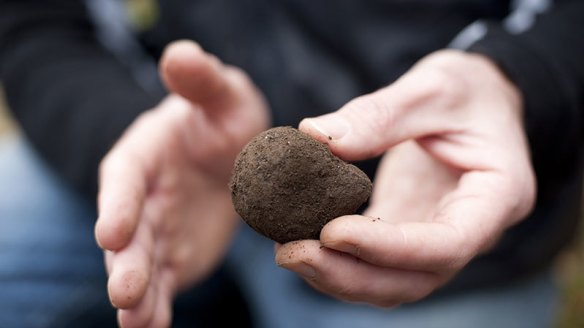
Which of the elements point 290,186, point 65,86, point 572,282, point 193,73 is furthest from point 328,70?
point 572,282

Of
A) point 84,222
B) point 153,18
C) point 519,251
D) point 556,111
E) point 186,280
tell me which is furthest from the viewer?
point 153,18

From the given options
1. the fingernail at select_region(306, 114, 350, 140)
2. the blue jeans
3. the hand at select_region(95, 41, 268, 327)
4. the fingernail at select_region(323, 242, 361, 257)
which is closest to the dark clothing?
the blue jeans

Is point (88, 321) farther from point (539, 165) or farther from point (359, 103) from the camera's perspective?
point (539, 165)

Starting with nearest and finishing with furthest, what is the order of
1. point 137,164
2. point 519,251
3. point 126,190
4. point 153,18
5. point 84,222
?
point 126,190, point 137,164, point 519,251, point 84,222, point 153,18

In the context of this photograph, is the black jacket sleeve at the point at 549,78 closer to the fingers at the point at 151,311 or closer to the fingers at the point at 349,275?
the fingers at the point at 349,275

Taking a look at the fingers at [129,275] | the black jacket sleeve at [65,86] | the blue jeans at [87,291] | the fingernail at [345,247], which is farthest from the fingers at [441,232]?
the black jacket sleeve at [65,86]

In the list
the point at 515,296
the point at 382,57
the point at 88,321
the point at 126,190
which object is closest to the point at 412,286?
the point at 126,190

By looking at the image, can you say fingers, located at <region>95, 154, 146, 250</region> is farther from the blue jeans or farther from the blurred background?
the blurred background
